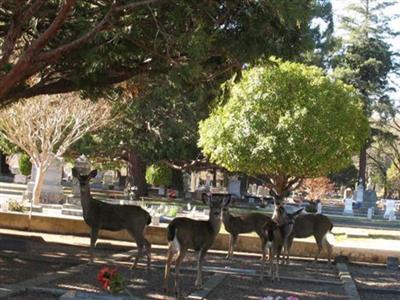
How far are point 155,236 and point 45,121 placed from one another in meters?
12.0

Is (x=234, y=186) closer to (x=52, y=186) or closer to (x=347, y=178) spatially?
(x=52, y=186)

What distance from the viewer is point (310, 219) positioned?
1531cm

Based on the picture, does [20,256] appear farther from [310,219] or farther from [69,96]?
[69,96]

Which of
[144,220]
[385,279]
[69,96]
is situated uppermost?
[69,96]

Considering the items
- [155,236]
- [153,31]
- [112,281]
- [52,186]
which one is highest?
[153,31]

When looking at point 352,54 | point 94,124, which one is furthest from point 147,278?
point 352,54

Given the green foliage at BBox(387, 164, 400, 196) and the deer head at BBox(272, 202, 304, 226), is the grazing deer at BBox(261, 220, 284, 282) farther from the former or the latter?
the green foliage at BBox(387, 164, 400, 196)

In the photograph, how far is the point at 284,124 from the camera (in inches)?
1089

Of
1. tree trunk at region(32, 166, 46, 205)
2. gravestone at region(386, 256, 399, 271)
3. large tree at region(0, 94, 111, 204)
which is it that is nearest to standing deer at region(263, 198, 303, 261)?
gravestone at region(386, 256, 399, 271)

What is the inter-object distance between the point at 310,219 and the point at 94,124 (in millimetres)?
16542

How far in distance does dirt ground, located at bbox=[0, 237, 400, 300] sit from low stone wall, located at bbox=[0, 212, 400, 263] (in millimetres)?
1104

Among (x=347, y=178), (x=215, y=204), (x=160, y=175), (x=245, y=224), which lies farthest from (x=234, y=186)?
(x=215, y=204)

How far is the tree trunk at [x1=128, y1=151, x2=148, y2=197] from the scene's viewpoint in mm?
45312

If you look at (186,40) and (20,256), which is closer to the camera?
(186,40)
